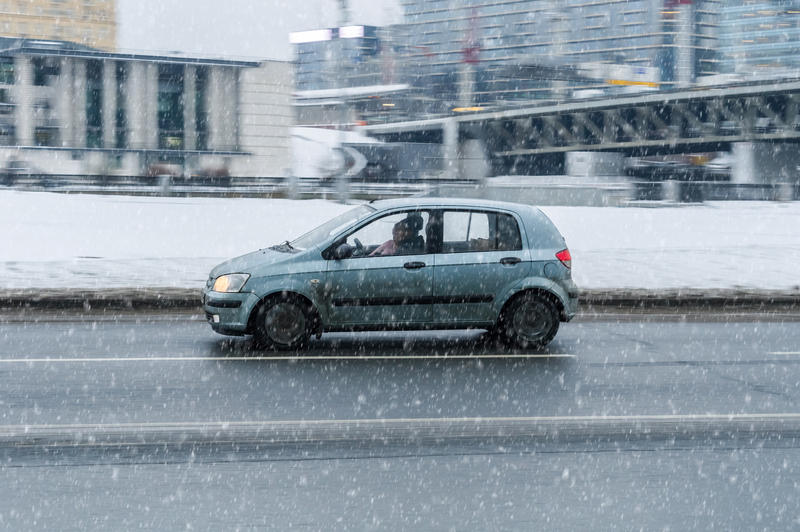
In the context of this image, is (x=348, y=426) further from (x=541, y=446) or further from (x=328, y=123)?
(x=328, y=123)

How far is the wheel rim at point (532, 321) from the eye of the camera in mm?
10133

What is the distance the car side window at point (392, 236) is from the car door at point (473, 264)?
17cm

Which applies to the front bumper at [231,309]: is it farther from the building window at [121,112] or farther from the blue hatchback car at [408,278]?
the building window at [121,112]

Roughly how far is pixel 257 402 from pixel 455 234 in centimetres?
316

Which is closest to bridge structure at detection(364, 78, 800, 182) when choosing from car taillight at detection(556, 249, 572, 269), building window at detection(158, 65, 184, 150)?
building window at detection(158, 65, 184, 150)

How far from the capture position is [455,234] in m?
10.1

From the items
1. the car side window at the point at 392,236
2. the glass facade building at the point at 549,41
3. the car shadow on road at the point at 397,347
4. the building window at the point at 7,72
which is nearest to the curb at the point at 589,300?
the car shadow on road at the point at 397,347

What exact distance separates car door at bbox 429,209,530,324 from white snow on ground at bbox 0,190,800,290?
476 cm

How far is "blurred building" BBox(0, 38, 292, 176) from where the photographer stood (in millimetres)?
85750

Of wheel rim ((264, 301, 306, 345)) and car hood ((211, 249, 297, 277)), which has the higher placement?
car hood ((211, 249, 297, 277))

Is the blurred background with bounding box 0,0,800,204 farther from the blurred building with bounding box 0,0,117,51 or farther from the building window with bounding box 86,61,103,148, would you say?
the blurred building with bounding box 0,0,117,51

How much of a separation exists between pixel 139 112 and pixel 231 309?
8293cm

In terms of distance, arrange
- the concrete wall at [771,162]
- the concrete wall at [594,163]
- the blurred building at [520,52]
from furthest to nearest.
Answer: the blurred building at [520,52] < the concrete wall at [594,163] < the concrete wall at [771,162]

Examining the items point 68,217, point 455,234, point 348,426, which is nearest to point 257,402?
point 348,426
